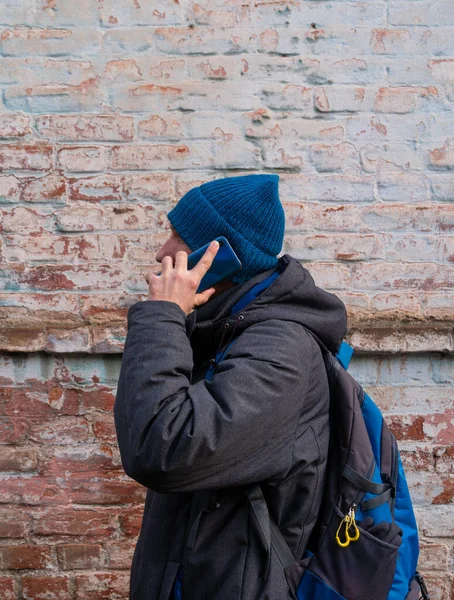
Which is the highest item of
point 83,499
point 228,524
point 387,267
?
point 387,267

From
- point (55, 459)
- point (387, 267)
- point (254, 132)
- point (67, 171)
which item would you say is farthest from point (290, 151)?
point (55, 459)

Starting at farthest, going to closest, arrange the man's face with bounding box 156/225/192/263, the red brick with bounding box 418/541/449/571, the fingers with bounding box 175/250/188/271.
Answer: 1. the red brick with bounding box 418/541/449/571
2. the man's face with bounding box 156/225/192/263
3. the fingers with bounding box 175/250/188/271

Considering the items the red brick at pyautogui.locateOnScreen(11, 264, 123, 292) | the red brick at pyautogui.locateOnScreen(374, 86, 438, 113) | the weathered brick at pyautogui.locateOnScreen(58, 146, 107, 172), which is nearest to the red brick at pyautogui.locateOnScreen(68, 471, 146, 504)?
the red brick at pyautogui.locateOnScreen(11, 264, 123, 292)

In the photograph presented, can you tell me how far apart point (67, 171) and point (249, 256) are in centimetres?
138

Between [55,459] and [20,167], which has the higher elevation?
[20,167]

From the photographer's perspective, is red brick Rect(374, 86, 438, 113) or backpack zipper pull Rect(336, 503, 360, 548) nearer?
backpack zipper pull Rect(336, 503, 360, 548)

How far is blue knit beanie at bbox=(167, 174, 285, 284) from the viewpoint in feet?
5.61

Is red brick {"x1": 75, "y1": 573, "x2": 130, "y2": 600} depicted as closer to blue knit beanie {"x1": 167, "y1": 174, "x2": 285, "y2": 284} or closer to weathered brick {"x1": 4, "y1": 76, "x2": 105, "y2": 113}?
blue knit beanie {"x1": 167, "y1": 174, "x2": 285, "y2": 284}

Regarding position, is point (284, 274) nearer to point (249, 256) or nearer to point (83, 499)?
point (249, 256)

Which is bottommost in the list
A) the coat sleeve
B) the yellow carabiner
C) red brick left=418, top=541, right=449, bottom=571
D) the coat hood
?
red brick left=418, top=541, right=449, bottom=571

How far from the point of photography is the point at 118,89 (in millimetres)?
2809

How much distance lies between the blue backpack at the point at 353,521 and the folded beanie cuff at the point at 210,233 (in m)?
0.07

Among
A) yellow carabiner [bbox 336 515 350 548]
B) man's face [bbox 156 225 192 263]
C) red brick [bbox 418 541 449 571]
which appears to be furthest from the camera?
red brick [bbox 418 541 449 571]

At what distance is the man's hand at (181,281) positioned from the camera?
5.19 feet
